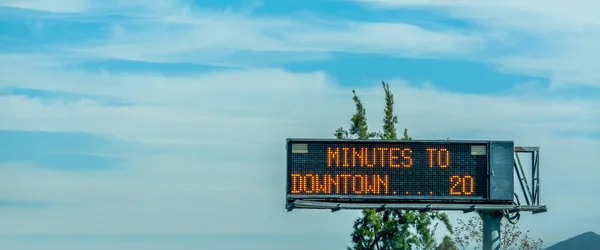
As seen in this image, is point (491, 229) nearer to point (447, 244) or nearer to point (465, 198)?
point (465, 198)

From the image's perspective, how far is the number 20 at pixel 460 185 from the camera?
3344cm

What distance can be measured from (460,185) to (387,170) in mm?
2083

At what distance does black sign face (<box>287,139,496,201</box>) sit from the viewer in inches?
1296

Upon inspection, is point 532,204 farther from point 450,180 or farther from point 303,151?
point 303,151

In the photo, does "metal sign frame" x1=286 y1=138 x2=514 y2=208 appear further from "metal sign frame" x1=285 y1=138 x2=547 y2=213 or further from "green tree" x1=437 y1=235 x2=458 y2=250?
"green tree" x1=437 y1=235 x2=458 y2=250

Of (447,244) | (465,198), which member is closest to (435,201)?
(465,198)

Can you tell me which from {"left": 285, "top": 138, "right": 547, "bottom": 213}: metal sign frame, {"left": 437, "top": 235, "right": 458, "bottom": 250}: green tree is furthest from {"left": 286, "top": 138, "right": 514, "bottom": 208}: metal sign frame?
{"left": 437, "top": 235, "right": 458, "bottom": 250}: green tree

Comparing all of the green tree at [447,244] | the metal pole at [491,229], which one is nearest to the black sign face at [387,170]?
the metal pole at [491,229]

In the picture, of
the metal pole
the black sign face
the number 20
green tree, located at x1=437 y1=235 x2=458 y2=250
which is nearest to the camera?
the black sign face

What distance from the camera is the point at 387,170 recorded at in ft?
109

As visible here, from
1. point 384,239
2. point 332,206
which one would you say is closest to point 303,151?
point 332,206

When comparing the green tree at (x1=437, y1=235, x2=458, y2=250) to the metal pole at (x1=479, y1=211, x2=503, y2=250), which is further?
the green tree at (x1=437, y1=235, x2=458, y2=250)

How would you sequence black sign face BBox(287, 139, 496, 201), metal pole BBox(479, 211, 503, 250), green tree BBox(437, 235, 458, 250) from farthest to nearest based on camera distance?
green tree BBox(437, 235, 458, 250) < metal pole BBox(479, 211, 503, 250) < black sign face BBox(287, 139, 496, 201)

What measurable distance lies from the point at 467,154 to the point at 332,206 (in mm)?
3987
